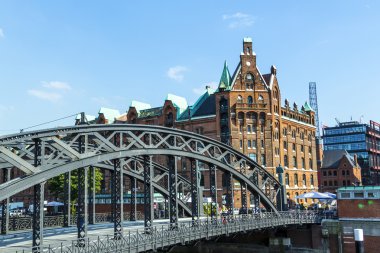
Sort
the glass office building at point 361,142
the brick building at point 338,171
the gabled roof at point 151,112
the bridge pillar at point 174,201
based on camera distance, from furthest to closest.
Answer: the glass office building at point 361,142, the brick building at point 338,171, the gabled roof at point 151,112, the bridge pillar at point 174,201

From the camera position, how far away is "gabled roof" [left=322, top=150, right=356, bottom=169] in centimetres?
9134

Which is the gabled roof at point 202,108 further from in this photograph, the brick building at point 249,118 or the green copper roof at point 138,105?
the green copper roof at point 138,105

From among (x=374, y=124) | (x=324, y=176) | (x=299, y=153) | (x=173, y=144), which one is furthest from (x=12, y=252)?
(x=374, y=124)

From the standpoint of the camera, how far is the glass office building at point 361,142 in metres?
109

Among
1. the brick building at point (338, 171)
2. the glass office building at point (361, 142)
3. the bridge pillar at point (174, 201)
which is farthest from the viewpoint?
the glass office building at point (361, 142)

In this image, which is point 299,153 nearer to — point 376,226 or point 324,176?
point 324,176

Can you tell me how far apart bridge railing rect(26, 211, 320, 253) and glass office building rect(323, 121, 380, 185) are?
77519 mm

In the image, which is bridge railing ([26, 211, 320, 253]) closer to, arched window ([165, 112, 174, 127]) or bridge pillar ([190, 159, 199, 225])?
bridge pillar ([190, 159, 199, 225])

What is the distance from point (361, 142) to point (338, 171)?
25.2m

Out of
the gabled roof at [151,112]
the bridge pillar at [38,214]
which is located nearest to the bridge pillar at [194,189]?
the bridge pillar at [38,214]

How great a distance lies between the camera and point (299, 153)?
68.8 metres

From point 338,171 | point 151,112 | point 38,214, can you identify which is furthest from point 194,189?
point 338,171

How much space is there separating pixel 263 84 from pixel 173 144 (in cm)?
3725

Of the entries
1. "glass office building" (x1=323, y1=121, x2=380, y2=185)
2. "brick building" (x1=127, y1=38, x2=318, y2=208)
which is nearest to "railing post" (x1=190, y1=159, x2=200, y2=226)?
"brick building" (x1=127, y1=38, x2=318, y2=208)
